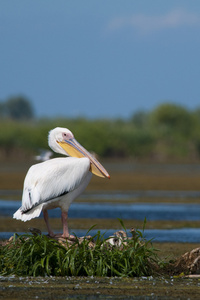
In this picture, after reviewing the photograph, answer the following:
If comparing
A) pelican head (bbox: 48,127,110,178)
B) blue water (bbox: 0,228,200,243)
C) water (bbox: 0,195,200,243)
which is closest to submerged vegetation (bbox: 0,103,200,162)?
water (bbox: 0,195,200,243)

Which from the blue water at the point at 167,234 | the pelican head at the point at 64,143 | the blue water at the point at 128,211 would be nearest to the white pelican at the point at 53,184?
the pelican head at the point at 64,143

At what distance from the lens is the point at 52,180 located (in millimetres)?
9297

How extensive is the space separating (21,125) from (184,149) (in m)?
12.4

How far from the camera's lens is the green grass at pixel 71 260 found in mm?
8531

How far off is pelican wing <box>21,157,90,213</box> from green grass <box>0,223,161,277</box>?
55cm

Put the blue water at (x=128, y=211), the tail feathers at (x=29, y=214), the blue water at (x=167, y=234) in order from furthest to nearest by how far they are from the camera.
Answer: the blue water at (x=128, y=211)
the blue water at (x=167, y=234)
the tail feathers at (x=29, y=214)

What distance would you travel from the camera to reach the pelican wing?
916 centimetres

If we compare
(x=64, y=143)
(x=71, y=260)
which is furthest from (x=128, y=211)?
(x=71, y=260)

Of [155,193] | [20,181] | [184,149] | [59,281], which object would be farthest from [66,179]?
[184,149]

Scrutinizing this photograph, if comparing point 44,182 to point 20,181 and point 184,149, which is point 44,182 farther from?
point 184,149

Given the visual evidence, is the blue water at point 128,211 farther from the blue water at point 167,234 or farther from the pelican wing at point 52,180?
the pelican wing at point 52,180

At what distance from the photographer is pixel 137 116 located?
12612 cm

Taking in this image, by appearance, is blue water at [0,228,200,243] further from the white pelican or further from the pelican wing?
the pelican wing

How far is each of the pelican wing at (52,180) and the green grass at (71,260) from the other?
0.55 m
